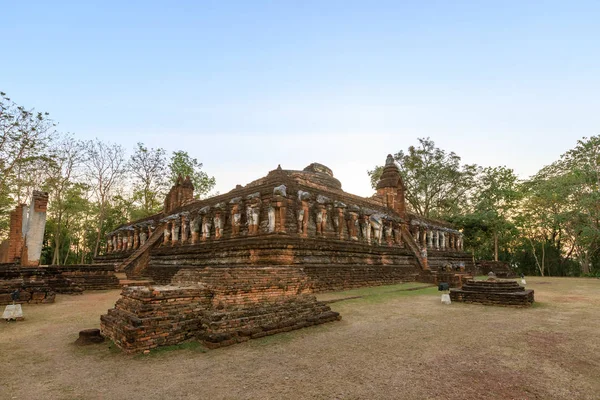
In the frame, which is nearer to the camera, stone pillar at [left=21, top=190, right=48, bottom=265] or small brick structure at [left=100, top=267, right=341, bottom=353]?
small brick structure at [left=100, top=267, right=341, bottom=353]

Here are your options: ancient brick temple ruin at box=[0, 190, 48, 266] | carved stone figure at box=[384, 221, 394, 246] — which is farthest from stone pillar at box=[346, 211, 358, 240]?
ancient brick temple ruin at box=[0, 190, 48, 266]

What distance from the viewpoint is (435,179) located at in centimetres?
3269

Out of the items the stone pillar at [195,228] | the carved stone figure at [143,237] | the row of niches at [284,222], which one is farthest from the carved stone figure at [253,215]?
the carved stone figure at [143,237]

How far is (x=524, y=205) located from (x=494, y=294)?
77.3 feet

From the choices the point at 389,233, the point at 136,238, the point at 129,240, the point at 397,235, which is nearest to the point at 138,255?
the point at 136,238

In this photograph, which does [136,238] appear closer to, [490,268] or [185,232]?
[185,232]

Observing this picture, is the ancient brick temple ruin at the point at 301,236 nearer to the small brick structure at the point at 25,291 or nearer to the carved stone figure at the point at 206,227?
the carved stone figure at the point at 206,227

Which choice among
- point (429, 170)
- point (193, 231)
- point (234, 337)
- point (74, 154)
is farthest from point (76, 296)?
point (429, 170)

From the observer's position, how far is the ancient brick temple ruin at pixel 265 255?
545 cm

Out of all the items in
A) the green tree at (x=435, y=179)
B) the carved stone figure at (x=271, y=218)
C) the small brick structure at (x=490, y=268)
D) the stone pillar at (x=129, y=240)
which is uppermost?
the green tree at (x=435, y=179)

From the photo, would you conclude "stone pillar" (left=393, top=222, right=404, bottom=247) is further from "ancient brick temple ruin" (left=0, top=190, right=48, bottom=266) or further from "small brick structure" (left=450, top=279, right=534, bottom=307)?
"ancient brick temple ruin" (left=0, top=190, right=48, bottom=266)

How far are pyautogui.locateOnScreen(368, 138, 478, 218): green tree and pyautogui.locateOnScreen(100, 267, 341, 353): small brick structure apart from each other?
94.6 ft

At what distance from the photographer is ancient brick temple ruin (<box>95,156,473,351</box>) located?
5445mm

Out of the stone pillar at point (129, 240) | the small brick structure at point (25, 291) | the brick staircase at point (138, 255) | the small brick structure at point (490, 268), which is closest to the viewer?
the small brick structure at point (25, 291)
